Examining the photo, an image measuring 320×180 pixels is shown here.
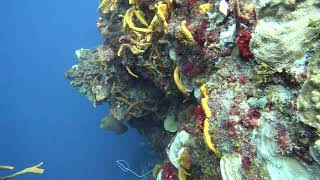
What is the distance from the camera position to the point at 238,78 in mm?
3580

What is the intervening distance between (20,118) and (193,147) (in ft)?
59.3

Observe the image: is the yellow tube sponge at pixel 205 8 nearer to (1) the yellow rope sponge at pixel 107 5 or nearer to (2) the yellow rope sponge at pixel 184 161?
(2) the yellow rope sponge at pixel 184 161

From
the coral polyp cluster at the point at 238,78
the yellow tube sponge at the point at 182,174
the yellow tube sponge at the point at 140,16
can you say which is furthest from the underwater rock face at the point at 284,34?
the yellow tube sponge at the point at 140,16

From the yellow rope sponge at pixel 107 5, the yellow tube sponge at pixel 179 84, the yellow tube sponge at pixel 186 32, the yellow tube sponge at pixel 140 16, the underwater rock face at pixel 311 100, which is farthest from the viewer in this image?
the yellow rope sponge at pixel 107 5

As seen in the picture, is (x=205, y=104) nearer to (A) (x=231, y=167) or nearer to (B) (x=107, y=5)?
(A) (x=231, y=167)

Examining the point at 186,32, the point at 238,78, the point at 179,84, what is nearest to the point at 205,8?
the point at 186,32

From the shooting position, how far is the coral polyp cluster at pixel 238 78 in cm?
279

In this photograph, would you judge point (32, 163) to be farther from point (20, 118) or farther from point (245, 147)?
point (245, 147)

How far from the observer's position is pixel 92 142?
1755 centimetres

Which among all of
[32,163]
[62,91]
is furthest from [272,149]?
[32,163]

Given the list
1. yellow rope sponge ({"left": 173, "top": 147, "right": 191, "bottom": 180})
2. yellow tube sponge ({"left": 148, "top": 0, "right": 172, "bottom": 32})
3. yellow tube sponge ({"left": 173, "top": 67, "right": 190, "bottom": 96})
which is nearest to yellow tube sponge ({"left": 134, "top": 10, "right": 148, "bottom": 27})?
yellow tube sponge ({"left": 148, "top": 0, "right": 172, "bottom": 32})

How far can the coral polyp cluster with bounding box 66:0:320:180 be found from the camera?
2785mm

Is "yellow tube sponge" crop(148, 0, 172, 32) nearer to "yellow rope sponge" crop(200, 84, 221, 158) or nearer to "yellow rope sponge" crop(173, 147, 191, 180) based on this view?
"yellow rope sponge" crop(200, 84, 221, 158)

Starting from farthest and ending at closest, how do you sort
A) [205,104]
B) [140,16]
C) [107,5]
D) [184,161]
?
[107,5] → [140,16] → [184,161] → [205,104]
